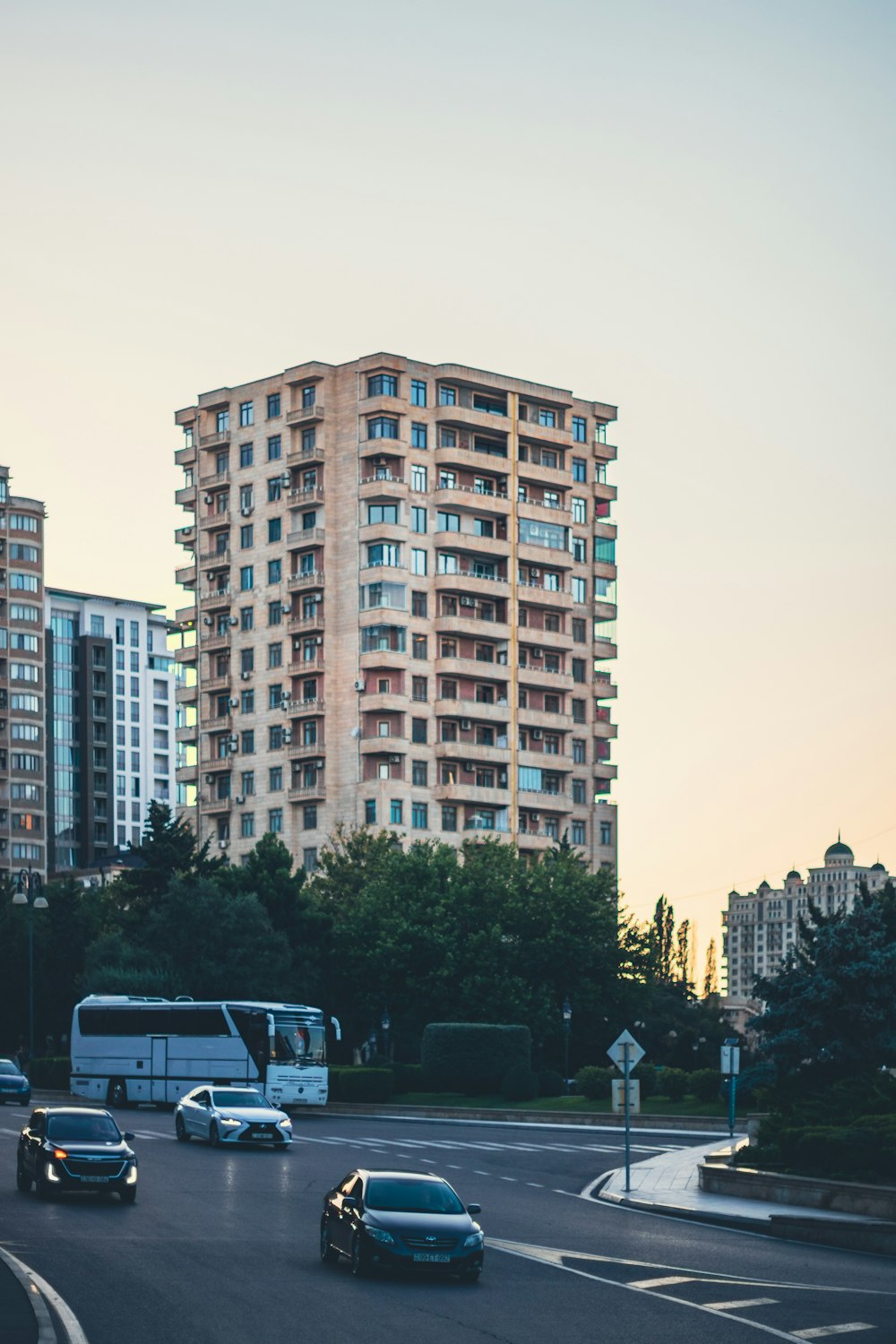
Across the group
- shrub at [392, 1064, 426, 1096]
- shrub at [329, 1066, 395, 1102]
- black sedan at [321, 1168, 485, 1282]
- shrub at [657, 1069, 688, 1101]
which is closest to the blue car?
shrub at [329, 1066, 395, 1102]

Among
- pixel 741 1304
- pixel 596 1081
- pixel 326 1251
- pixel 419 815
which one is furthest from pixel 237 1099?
pixel 419 815

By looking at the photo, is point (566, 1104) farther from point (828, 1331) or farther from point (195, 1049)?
point (828, 1331)

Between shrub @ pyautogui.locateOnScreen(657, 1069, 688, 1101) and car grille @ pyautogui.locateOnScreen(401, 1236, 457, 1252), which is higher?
car grille @ pyautogui.locateOnScreen(401, 1236, 457, 1252)

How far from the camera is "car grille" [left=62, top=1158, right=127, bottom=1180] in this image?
1324 inches

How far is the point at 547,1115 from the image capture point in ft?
219

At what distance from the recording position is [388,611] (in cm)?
11350

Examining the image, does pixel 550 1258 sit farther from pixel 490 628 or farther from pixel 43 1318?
pixel 490 628

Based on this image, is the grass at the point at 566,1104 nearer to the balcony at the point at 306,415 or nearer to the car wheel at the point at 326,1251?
the car wheel at the point at 326,1251

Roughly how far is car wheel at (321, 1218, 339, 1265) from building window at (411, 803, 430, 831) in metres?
86.7

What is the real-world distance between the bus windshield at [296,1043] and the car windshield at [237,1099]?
13.0m

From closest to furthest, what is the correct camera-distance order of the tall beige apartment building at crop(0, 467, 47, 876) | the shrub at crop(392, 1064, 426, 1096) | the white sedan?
the white sedan < the shrub at crop(392, 1064, 426, 1096) < the tall beige apartment building at crop(0, 467, 47, 876)

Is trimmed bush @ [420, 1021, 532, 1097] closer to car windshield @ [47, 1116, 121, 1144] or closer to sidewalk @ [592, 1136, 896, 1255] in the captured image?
sidewalk @ [592, 1136, 896, 1255]

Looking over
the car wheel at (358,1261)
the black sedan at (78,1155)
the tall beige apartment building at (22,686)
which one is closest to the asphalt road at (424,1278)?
the car wheel at (358,1261)

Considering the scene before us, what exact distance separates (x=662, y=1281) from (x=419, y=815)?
88.7m
